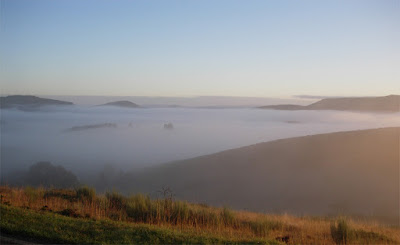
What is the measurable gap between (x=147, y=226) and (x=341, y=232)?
223 inches

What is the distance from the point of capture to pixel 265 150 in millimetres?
49812

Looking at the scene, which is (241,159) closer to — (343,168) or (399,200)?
(343,168)

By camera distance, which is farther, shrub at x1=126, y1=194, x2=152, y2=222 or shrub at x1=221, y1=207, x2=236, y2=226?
shrub at x1=221, y1=207, x2=236, y2=226

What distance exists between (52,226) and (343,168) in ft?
114

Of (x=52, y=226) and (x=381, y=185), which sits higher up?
(x=52, y=226)

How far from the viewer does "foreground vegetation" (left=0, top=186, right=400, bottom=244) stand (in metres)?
7.59

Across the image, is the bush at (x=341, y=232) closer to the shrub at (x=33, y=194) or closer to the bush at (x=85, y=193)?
the bush at (x=85, y=193)

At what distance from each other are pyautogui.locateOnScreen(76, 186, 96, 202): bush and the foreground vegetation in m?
0.04

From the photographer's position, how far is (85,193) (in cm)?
1599

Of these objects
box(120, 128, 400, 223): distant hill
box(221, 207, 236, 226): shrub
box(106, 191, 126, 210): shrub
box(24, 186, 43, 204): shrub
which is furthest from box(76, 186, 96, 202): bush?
box(120, 128, 400, 223): distant hill

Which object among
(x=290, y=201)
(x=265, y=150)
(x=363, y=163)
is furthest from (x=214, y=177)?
(x=363, y=163)

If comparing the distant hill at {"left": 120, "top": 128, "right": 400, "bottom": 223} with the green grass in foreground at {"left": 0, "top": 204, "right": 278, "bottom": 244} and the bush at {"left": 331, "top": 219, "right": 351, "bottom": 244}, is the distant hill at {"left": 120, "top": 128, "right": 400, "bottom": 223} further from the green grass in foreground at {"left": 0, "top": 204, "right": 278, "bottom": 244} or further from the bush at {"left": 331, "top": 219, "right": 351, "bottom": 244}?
the green grass in foreground at {"left": 0, "top": 204, "right": 278, "bottom": 244}

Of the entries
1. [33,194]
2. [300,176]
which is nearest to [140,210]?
[33,194]

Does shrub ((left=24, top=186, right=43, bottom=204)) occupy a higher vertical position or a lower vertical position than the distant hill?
higher
